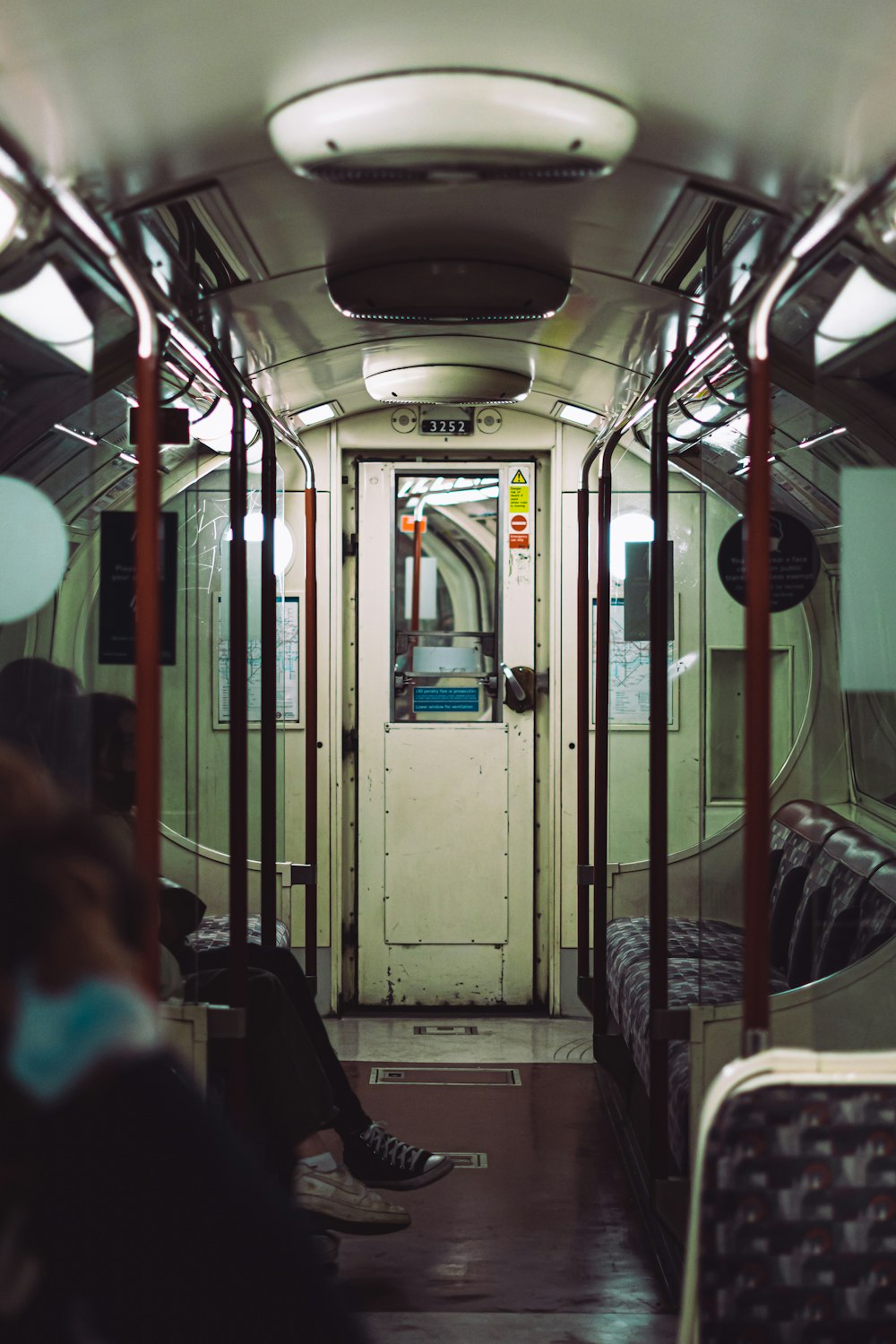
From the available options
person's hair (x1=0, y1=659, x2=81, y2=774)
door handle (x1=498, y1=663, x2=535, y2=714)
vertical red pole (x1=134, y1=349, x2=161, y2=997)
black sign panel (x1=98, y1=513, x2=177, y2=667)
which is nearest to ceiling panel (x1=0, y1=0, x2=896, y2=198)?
vertical red pole (x1=134, y1=349, x2=161, y2=997)

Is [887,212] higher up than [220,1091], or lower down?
higher up

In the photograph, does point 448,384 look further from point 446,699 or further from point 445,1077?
point 445,1077

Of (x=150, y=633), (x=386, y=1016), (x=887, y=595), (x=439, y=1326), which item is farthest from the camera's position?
(x=386, y=1016)

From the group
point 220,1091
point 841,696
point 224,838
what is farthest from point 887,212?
point 220,1091

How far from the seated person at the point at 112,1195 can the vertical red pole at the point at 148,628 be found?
1.09 metres

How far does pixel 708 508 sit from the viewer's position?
11.1 ft

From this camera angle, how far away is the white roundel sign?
8.57 ft

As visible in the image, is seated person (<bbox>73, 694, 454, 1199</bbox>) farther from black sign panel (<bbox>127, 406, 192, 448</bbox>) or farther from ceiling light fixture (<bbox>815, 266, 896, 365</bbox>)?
ceiling light fixture (<bbox>815, 266, 896, 365</bbox>)

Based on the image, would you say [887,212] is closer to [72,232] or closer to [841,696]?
[841,696]

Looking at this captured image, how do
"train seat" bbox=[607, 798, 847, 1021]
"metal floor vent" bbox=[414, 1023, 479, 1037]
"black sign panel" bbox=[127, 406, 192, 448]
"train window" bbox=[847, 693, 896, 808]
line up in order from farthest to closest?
"metal floor vent" bbox=[414, 1023, 479, 1037] → "train seat" bbox=[607, 798, 847, 1021] → "train window" bbox=[847, 693, 896, 808] → "black sign panel" bbox=[127, 406, 192, 448]

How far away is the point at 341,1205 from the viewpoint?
330 cm

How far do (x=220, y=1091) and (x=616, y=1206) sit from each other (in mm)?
1395

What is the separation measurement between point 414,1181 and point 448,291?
8.20 feet

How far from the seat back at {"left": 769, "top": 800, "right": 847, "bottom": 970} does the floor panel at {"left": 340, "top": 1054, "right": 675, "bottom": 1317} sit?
36.2 inches
